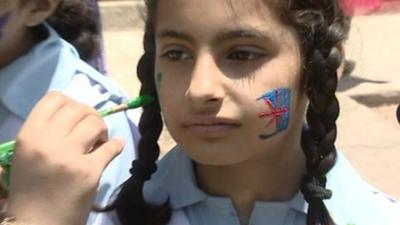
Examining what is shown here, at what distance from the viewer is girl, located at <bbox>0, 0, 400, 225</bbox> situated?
1328 millimetres

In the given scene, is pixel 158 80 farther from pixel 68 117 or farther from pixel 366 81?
pixel 366 81

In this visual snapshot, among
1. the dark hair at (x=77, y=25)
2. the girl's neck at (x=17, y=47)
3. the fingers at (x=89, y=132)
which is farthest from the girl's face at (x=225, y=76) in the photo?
the dark hair at (x=77, y=25)

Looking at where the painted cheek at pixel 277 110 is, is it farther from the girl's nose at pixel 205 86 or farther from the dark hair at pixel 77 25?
the dark hair at pixel 77 25

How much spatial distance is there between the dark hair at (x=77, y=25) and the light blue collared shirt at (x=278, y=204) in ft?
2.20

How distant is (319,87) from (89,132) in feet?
1.19

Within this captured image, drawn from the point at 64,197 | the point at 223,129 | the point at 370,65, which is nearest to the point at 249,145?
the point at 223,129

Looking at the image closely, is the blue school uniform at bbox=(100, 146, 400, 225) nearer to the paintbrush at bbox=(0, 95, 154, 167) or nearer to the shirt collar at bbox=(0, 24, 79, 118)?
the paintbrush at bbox=(0, 95, 154, 167)

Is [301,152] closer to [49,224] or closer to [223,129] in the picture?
[223,129]

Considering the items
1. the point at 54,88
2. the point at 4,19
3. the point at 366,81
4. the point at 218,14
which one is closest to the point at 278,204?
the point at 218,14

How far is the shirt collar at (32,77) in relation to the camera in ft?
5.72

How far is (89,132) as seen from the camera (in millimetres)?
1351

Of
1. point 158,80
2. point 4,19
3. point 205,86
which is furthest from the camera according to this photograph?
point 4,19

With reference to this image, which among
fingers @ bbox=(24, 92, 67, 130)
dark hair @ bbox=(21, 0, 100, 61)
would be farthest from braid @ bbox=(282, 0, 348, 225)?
dark hair @ bbox=(21, 0, 100, 61)

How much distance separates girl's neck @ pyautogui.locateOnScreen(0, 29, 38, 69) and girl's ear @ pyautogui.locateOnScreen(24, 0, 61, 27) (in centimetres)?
4
